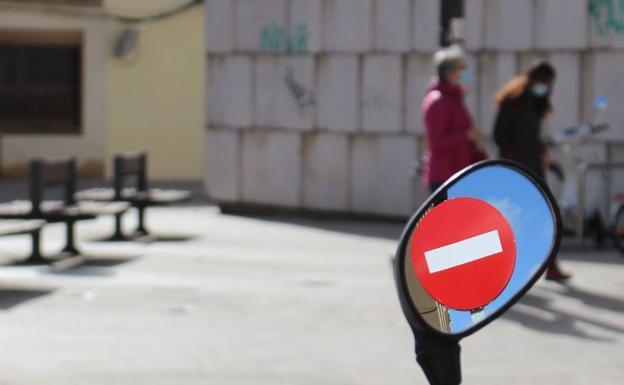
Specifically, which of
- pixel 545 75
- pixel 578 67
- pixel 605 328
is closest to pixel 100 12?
pixel 578 67

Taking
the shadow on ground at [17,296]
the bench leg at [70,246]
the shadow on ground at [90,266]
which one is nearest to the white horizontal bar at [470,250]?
the shadow on ground at [17,296]

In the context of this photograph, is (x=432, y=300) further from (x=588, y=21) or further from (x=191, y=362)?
(x=588, y=21)

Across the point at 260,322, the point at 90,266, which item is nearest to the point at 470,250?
the point at 260,322

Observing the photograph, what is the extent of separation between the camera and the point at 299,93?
16516 millimetres

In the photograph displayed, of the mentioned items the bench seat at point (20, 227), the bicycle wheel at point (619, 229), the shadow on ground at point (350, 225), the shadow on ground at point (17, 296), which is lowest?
the shadow on ground at point (350, 225)

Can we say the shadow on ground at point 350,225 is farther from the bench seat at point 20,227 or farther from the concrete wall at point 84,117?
the concrete wall at point 84,117

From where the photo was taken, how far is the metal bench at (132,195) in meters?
14.0

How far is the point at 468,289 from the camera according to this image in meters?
3.38

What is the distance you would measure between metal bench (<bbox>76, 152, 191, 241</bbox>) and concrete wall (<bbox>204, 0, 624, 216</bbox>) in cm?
217

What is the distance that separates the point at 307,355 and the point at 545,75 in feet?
12.9

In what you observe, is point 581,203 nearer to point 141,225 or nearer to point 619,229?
point 619,229

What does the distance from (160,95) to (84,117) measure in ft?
4.01

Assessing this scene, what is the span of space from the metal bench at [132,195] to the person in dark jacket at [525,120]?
4133 mm

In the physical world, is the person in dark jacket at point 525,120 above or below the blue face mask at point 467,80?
below
